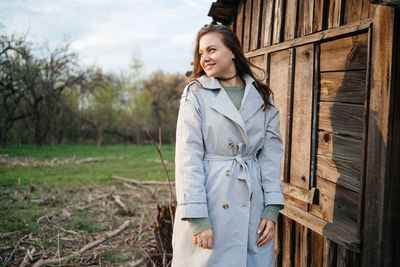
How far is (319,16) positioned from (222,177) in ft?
5.46

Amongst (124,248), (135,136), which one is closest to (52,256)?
(124,248)

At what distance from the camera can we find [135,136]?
75.2ft

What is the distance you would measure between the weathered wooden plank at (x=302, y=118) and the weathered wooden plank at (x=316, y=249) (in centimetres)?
43

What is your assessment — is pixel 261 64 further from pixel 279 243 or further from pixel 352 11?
pixel 279 243

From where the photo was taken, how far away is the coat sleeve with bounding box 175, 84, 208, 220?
1918 mm

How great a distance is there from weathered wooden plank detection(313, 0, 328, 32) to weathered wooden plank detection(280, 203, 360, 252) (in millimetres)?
1600

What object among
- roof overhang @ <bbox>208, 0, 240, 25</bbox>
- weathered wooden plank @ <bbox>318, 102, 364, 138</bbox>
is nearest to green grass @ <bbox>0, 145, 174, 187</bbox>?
roof overhang @ <bbox>208, 0, 240, 25</bbox>

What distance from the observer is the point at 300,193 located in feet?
9.21

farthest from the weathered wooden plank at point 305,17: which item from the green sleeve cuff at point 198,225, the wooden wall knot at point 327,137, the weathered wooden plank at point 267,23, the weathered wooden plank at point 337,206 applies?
the green sleeve cuff at point 198,225

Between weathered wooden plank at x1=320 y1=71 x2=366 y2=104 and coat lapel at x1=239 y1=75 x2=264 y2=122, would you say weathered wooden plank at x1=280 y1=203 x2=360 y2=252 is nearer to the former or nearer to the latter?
weathered wooden plank at x1=320 y1=71 x2=366 y2=104

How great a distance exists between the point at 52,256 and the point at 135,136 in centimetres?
1887

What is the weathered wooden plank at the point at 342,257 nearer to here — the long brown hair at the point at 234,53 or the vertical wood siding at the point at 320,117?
the vertical wood siding at the point at 320,117

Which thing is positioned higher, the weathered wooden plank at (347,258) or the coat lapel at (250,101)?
the coat lapel at (250,101)

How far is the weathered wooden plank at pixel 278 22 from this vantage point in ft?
10.6
